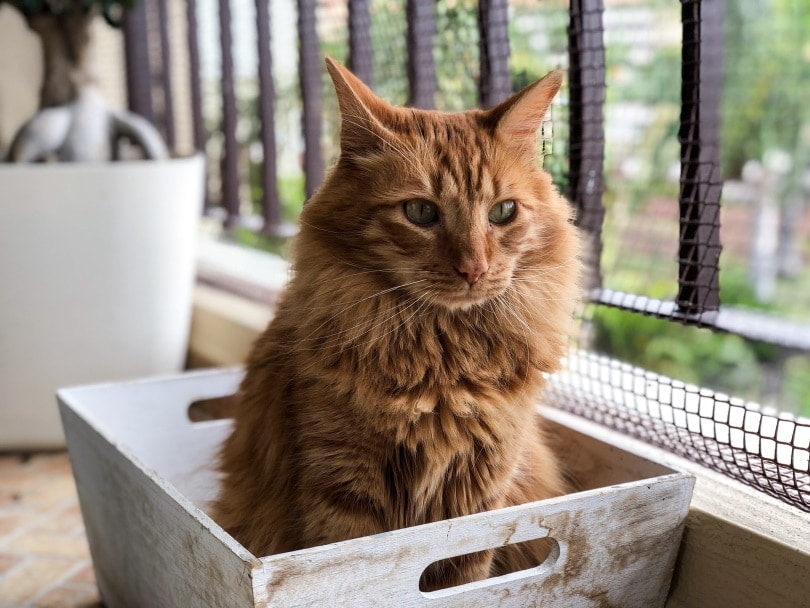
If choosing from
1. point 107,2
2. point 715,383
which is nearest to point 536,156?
point 107,2

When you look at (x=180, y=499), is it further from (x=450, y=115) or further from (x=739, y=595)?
(x=739, y=595)

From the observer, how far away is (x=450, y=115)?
1149 mm

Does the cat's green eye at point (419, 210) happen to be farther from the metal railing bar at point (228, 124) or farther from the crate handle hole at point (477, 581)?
the metal railing bar at point (228, 124)

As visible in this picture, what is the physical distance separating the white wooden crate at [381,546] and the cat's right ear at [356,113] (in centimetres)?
46

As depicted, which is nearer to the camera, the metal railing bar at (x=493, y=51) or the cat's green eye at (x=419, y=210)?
the cat's green eye at (x=419, y=210)

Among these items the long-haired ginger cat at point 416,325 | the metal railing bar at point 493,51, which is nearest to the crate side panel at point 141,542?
the long-haired ginger cat at point 416,325

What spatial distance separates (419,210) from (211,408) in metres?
1.03

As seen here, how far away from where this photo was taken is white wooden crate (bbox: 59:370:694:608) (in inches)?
36.1

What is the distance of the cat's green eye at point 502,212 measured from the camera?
108 cm

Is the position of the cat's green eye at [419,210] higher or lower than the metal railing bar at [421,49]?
lower

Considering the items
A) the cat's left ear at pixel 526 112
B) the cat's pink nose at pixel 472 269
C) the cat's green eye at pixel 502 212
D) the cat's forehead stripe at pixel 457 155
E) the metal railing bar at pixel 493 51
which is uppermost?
the metal railing bar at pixel 493 51

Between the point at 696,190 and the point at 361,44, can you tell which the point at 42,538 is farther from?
the point at 696,190

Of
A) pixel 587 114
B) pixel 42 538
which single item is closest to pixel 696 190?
pixel 587 114

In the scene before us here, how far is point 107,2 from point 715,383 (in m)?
2.72
